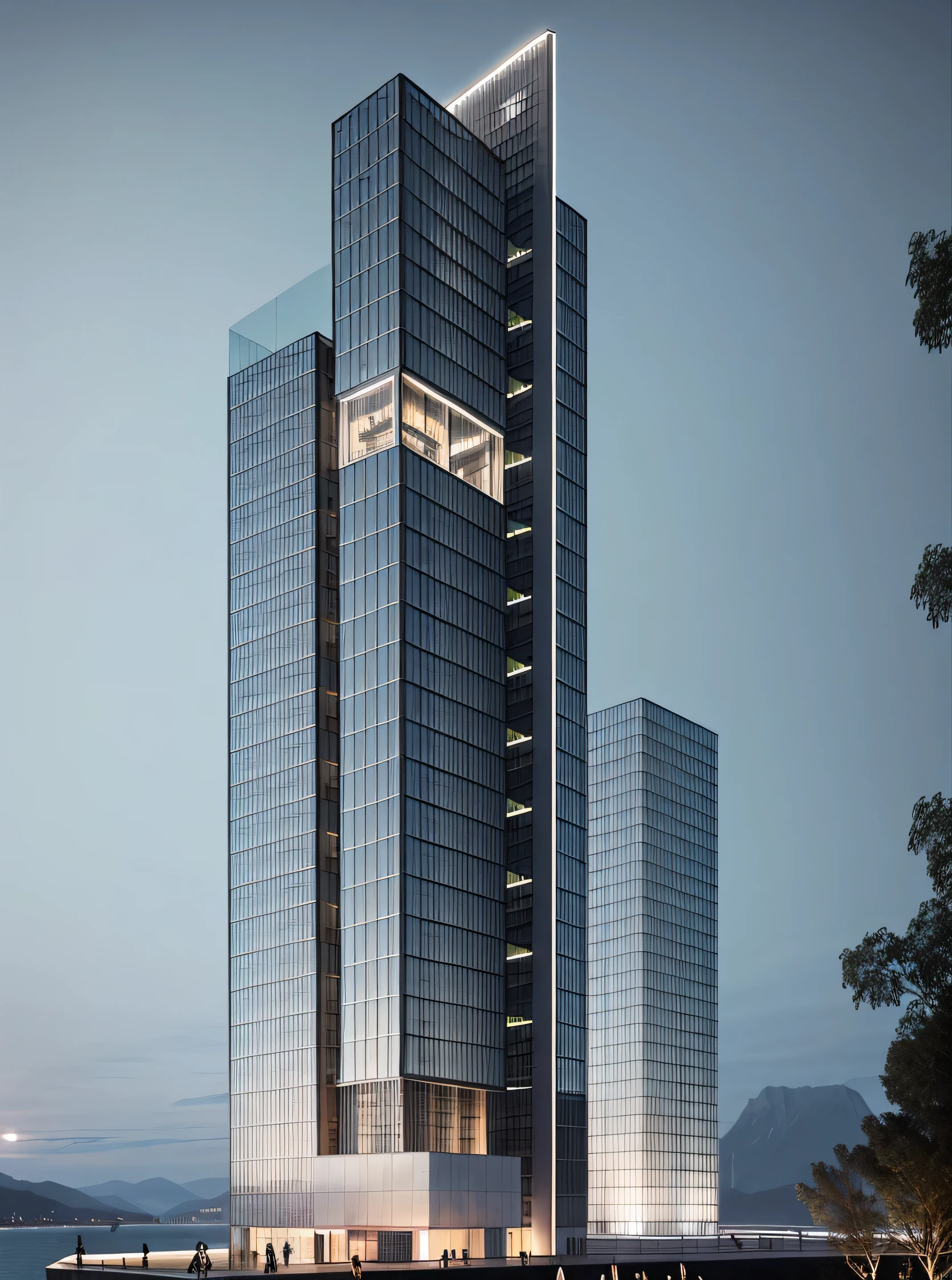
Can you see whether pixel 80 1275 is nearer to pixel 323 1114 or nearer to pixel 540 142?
pixel 323 1114

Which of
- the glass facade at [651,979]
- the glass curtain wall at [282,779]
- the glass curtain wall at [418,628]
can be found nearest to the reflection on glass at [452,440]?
the glass curtain wall at [418,628]

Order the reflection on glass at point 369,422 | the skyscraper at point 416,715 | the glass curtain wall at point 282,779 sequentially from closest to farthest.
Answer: the skyscraper at point 416,715, the glass curtain wall at point 282,779, the reflection on glass at point 369,422

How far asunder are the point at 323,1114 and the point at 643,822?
64.3 meters

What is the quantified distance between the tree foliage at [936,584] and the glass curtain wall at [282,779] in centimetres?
6907

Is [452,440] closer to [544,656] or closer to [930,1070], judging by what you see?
[544,656]

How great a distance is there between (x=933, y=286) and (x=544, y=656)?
70.7 meters

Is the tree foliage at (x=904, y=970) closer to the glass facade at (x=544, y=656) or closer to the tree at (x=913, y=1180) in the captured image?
the tree at (x=913, y=1180)

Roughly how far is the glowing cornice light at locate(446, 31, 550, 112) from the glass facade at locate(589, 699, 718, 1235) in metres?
62.2

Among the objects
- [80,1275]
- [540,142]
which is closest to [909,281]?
[80,1275]

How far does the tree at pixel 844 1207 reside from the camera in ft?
213

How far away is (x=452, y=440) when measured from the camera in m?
92.9

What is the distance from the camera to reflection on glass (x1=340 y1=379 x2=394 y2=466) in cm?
8838

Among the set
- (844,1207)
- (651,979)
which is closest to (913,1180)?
(844,1207)


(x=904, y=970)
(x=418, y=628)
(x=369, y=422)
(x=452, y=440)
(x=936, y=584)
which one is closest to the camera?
(x=936, y=584)
